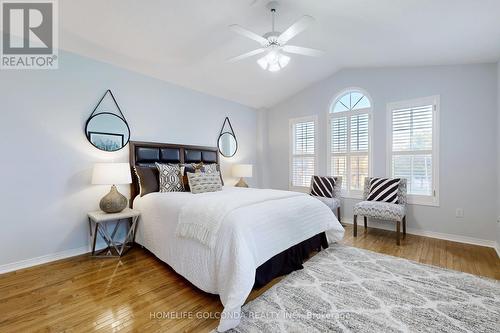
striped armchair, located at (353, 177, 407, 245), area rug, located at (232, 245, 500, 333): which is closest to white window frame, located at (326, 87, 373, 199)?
striped armchair, located at (353, 177, 407, 245)

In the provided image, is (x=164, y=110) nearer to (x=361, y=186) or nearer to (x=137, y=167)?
(x=137, y=167)

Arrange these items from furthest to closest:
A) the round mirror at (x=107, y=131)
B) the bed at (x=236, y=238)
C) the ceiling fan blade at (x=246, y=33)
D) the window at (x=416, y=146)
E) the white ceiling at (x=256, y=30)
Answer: the window at (x=416, y=146), the round mirror at (x=107, y=131), the white ceiling at (x=256, y=30), the ceiling fan blade at (x=246, y=33), the bed at (x=236, y=238)

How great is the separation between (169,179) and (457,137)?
425 cm

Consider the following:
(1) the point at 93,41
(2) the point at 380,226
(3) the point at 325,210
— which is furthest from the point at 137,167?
(2) the point at 380,226

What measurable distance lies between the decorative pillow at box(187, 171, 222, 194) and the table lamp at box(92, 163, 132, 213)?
0.80 m

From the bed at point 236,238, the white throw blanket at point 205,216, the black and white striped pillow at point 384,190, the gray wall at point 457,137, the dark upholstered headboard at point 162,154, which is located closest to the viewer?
the bed at point 236,238

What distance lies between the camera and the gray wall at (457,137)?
3.16 meters

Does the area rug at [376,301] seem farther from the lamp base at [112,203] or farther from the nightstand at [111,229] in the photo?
the lamp base at [112,203]

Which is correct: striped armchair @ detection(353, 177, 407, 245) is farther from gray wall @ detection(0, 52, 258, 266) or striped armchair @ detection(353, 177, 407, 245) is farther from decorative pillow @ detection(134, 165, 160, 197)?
gray wall @ detection(0, 52, 258, 266)

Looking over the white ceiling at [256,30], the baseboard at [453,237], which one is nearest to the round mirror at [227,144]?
the white ceiling at [256,30]

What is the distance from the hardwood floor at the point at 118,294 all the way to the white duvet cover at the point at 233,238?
0.16 m

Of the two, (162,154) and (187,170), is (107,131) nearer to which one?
(162,154)

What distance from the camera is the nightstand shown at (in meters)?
2.81

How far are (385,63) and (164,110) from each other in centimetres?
375
